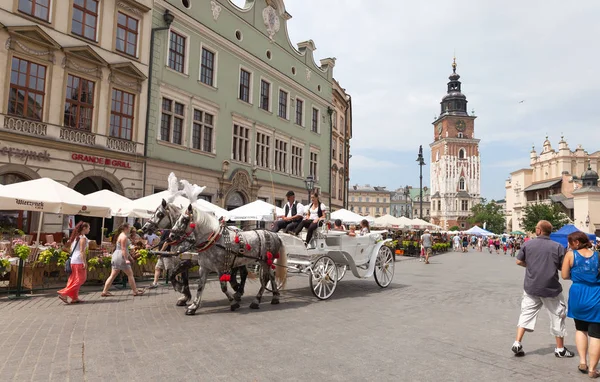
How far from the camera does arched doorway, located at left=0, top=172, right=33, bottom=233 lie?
15.1m

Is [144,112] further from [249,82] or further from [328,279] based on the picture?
[328,279]

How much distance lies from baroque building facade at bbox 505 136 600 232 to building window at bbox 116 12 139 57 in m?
61.6

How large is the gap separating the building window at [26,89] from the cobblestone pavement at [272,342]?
30.3 ft

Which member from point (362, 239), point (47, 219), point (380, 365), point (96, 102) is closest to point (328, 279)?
point (362, 239)

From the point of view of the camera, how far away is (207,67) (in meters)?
23.5

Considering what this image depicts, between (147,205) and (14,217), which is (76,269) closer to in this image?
(147,205)

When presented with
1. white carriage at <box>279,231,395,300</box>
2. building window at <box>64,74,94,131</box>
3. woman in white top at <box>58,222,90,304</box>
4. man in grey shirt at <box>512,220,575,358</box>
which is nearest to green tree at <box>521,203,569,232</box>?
white carriage at <box>279,231,395,300</box>

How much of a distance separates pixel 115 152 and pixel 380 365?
16286 millimetres

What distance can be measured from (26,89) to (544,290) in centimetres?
1733

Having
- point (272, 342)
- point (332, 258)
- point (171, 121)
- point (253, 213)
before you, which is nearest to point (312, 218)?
point (332, 258)

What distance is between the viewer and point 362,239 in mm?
11250

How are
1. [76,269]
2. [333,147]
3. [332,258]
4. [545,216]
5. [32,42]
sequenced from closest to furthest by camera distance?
[76,269], [332,258], [32,42], [333,147], [545,216]

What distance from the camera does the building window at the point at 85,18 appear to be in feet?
55.9

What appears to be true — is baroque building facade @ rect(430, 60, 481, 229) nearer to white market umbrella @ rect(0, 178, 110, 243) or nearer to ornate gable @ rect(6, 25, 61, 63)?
ornate gable @ rect(6, 25, 61, 63)
